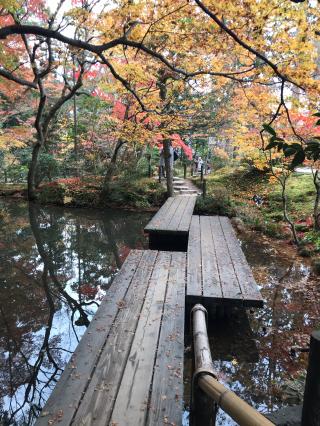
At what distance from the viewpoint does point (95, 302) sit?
543cm

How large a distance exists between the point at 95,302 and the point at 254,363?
9.18 feet

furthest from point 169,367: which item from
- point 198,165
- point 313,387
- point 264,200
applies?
point 198,165

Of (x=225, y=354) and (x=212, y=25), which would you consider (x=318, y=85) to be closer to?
(x=212, y=25)

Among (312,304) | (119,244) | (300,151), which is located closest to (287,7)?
(300,151)

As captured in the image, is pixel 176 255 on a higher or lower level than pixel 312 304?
higher

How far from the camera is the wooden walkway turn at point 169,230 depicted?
6723 millimetres

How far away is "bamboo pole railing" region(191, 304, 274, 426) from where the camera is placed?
119 centimetres

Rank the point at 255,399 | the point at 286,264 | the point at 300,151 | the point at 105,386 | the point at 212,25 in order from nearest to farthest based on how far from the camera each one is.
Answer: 1. the point at 300,151
2. the point at 105,386
3. the point at 255,399
4. the point at 212,25
5. the point at 286,264

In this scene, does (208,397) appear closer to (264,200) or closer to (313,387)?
(313,387)

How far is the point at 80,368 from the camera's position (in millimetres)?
2572

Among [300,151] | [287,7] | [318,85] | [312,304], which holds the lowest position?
[312,304]

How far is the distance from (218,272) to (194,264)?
1.52 feet

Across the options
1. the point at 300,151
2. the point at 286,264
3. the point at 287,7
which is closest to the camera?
the point at 300,151

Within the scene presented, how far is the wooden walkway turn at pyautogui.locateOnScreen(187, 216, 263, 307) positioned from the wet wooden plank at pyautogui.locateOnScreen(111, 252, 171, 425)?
1.82 ft
